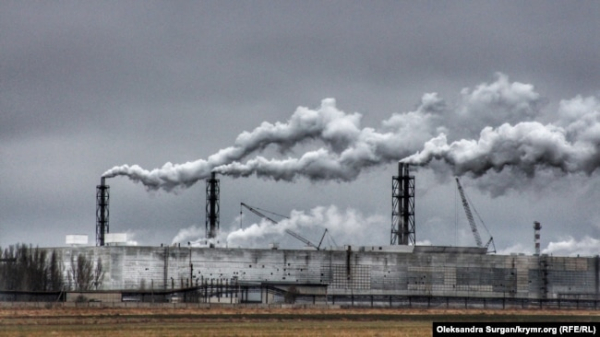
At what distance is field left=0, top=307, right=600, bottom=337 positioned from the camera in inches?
3383

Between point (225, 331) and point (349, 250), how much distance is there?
109085mm

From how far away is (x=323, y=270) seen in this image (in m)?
193

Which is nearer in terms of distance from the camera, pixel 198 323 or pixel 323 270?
pixel 198 323

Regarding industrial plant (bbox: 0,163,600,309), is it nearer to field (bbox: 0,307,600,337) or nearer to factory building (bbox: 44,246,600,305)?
factory building (bbox: 44,246,600,305)

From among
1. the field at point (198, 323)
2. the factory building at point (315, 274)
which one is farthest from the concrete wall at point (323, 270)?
the field at point (198, 323)

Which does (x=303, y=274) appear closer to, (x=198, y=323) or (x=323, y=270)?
(x=323, y=270)

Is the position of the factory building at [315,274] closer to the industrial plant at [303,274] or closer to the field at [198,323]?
the industrial plant at [303,274]

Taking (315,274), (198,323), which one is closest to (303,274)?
(315,274)

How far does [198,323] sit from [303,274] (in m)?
93.9

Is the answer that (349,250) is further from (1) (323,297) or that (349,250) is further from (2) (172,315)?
(2) (172,315)

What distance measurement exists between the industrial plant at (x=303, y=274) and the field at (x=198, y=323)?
1870 inches

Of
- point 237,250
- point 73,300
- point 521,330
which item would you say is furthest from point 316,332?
point 237,250

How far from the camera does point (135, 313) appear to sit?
388 ft

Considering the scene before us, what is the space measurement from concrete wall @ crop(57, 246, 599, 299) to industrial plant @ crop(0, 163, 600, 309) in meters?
0.14
